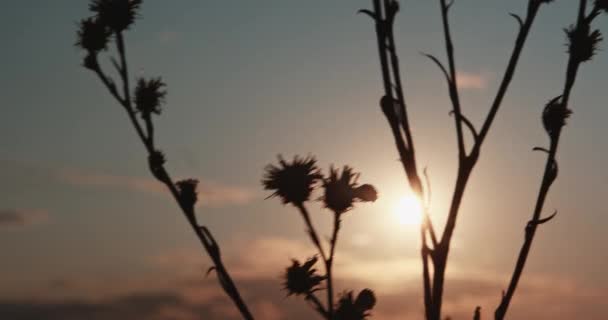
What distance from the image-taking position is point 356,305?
152 inches

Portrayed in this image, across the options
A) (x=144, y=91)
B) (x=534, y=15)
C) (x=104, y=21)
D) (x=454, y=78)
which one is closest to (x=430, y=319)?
(x=454, y=78)

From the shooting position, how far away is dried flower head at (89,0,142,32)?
4.45 metres

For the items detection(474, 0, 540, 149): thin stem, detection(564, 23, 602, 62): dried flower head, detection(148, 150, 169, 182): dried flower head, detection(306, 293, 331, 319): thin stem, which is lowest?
detection(306, 293, 331, 319): thin stem

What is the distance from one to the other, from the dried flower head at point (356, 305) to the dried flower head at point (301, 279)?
0.17 metres

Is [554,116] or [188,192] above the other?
[554,116]

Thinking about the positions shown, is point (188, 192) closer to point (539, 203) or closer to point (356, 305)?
point (356, 305)

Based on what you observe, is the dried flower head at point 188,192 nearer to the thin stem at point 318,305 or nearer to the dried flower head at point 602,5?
the thin stem at point 318,305

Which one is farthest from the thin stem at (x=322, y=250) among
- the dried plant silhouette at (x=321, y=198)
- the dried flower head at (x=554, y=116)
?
the dried flower head at (x=554, y=116)

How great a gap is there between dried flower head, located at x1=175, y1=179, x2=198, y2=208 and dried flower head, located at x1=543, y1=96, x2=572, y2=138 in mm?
2023

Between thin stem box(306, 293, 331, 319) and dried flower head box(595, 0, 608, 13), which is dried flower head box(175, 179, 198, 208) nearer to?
thin stem box(306, 293, 331, 319)

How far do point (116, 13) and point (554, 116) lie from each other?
2733 mm

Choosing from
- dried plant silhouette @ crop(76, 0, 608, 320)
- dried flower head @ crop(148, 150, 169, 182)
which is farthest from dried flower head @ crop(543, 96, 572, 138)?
dried flower head @ crop(148, 150, 169, 182)

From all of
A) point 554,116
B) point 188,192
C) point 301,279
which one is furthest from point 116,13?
point 554,116

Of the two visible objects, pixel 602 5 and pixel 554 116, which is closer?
pixel 554 116
